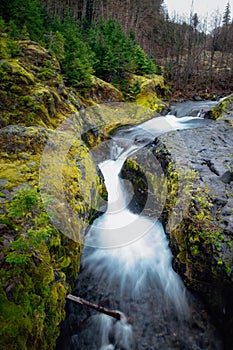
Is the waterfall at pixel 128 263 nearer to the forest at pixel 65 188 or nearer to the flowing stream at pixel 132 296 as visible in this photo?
the flowing stream at pixel 132 296

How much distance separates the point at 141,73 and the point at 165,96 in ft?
13.3

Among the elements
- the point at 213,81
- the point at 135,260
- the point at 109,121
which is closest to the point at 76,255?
the point at 135,260

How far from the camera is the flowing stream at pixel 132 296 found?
4.04 metres

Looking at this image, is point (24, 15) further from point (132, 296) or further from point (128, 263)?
point (132, 296)

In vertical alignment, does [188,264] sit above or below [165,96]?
Result: below

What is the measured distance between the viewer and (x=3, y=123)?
5.82 meters

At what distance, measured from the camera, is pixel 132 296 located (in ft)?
15.7

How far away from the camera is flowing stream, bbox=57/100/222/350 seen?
404cm

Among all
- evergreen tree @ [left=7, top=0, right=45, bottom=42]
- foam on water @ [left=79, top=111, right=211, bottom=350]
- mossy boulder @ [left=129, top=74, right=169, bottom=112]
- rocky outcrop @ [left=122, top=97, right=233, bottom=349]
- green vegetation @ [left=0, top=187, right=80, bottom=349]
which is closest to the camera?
green vegetation @ [left=0, top=187, right=80, bottom=349]

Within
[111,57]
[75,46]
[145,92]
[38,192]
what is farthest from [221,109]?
[38,192]

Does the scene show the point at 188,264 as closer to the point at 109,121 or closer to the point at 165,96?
the point at 109,121

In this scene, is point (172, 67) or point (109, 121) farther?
point (172, 67)

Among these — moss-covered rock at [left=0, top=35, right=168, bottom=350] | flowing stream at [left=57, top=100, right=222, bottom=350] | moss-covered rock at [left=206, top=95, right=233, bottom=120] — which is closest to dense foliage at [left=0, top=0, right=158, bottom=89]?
moss-covered rock at [left=0, top=35, right=168, bottom=350]

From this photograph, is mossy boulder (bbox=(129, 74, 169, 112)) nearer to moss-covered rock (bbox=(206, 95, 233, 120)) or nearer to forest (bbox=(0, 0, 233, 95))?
forest (bbox=(0, 0, 233, 95))
